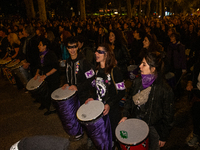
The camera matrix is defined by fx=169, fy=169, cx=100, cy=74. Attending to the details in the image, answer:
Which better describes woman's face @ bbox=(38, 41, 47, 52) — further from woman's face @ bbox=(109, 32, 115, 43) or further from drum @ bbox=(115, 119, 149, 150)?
drum @ bbox=(115, 119, 149, 150)

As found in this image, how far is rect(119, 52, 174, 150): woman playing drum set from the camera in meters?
2.02

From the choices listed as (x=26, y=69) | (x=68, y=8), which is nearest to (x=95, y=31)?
(x=26, y=69)

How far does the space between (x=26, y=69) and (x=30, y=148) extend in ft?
14.5

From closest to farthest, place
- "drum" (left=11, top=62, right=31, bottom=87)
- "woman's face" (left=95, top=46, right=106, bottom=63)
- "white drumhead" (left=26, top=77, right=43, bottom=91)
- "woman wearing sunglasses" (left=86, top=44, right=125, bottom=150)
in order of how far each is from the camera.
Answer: "woman wearing sunglasses" (left=86, top=44, right=125, bottom=150) → "woman's face" (left=95, top=46, right=106, bottom=63) → "white drumhead" (left=26, top=77, right=43, bottom=91) → "drum" (left=11, top=62, right=31, bottom=87)

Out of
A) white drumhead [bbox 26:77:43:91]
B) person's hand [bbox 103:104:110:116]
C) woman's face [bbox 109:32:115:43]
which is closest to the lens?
person's hand [bbox 103:104:110:116]

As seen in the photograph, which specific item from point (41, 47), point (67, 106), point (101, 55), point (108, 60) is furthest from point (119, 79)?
point (41, 47)

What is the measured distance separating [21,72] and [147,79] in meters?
4.20

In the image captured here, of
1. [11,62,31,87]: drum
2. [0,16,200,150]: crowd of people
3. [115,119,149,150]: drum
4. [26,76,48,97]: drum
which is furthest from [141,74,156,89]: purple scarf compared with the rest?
[11,62,31,87]: drum

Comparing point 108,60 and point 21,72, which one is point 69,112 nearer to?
point 108,60

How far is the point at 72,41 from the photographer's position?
3.10 m

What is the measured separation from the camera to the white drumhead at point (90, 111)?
2.33m

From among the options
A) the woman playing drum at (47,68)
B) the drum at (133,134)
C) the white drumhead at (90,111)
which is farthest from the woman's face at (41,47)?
the drum at (133,134)

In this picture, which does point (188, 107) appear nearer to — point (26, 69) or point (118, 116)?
point (118, 116)

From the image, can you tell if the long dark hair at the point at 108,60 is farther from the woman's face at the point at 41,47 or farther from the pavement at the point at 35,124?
the woman's face at the point at 41,47
